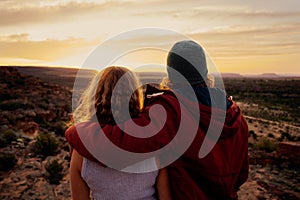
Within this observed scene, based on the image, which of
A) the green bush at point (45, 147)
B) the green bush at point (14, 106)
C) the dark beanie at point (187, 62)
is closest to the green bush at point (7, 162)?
the green bush at point (45, 147)

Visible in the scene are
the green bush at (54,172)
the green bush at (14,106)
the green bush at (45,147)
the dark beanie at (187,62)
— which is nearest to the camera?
the dark beanie at (187,62)

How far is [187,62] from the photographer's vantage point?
2.13 metres

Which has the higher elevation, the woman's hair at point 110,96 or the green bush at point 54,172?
the woman's hair at point 110,96

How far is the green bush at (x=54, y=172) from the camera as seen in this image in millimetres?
8023

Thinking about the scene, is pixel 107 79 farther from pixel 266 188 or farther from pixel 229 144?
pixel 266 188

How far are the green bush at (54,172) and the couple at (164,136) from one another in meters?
6.34

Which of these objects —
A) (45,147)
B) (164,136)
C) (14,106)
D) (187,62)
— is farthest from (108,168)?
(14,106)

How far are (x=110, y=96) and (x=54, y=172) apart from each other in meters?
6.96

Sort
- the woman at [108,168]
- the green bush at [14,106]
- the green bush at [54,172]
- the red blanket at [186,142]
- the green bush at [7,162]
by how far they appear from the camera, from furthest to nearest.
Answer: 1. the green bush at [14,106]
2. the green bush at [7,162]
3. the green bush at [54,172]
4. the woman at [108,168]
5. the red blanket at [186,142]

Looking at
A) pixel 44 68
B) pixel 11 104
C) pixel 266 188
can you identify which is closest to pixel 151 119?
pixel 266 188

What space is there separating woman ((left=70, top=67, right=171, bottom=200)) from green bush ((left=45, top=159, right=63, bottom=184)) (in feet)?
20.8

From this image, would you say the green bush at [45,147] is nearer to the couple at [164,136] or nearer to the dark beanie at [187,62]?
the couple at [164,136]

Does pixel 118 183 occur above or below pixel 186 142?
below

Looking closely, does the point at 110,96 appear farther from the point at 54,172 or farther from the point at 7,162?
the point at 7,162
